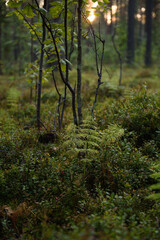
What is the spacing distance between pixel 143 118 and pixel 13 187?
3.49m

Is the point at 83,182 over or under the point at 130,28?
under

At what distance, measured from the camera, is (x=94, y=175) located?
3.78 meters

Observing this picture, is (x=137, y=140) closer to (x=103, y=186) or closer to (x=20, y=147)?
(x=103, y=186)

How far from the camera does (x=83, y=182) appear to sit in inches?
140

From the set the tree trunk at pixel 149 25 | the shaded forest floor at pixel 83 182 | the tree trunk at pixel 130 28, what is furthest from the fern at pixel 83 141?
the tree trunk at pixel 149 25

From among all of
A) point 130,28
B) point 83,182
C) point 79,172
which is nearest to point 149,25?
point 130,28

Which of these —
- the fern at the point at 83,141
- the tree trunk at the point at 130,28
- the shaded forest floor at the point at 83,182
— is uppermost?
the tree trunk at the point at 130,28

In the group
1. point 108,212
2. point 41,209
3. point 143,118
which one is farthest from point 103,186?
point 143,118

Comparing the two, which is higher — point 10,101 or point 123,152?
point 10,101

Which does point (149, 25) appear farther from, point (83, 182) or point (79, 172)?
point (83, 182)

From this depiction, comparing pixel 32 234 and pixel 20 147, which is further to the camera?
pixel 20 147

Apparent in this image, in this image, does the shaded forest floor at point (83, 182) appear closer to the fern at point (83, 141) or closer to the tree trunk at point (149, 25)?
the fern at point (83, 141)

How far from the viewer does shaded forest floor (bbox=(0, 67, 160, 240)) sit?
263cm

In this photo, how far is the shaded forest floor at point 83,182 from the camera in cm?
263
